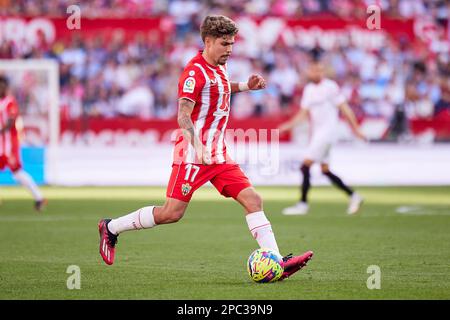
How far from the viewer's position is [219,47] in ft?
28.1

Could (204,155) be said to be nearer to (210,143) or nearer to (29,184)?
(210,143)

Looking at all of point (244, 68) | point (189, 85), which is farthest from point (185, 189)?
point (244, 68)

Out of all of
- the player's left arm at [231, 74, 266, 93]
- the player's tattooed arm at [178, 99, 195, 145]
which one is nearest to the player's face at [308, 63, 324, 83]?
the player's left arm at [231, 74, 266, 93]

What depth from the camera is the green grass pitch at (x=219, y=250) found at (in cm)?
807

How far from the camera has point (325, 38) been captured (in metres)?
26.0

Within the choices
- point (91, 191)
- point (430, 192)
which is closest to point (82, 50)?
point (91, 191)

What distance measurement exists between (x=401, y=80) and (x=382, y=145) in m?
3.50

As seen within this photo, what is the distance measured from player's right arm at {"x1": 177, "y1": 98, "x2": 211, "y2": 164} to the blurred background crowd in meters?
15.5

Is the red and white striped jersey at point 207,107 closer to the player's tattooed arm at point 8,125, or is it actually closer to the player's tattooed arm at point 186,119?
the player's tattooed arm at point 186,119

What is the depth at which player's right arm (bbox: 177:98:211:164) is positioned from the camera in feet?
27.5

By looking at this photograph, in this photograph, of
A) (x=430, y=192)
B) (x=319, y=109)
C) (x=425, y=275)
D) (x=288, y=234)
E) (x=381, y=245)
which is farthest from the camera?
(x=430, y=192)

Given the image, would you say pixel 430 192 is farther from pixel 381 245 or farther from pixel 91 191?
pixel 381 245

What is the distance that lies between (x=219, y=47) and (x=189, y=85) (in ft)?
1.44

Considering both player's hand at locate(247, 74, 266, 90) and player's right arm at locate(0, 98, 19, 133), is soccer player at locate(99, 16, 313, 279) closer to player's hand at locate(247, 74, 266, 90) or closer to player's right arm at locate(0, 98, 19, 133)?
player's hand at locate(247, 74, 266, 90)
